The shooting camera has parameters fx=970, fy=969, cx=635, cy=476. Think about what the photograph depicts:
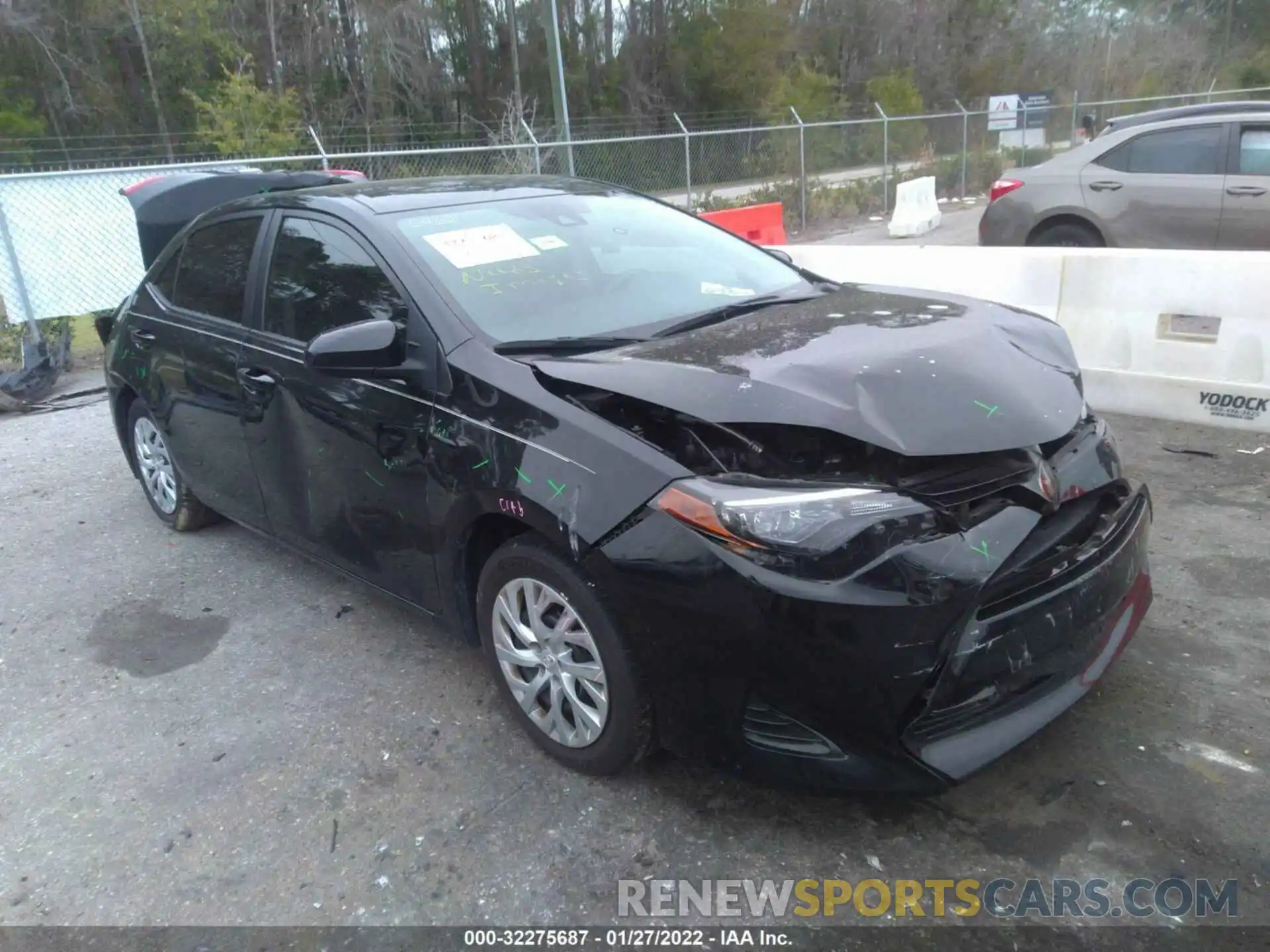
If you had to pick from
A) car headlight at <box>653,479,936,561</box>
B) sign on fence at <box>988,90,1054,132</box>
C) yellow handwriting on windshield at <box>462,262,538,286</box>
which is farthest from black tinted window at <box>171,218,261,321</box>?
sign on fence at <box>988,90,1054,132</box>

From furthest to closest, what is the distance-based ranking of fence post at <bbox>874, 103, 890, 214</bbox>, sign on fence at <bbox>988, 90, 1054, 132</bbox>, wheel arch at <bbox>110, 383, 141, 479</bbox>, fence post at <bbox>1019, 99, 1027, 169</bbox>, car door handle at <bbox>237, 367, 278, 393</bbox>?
fence post at <bbox>1019, 99, 1027, 169</bbox> → sign on fence at <bbox>988, 90, 1054, 132</bbox> → fence post at <bbox>874, 103, 890, 214</bbox> → wheel arch at <bbox>110, 383, 141, 479</bbox> → car door handle at <bbox>237, 367, 278, 393</bbox>

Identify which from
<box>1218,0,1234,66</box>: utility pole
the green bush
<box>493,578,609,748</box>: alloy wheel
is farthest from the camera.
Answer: <box>1218,0,1234,66</box>: utility pole

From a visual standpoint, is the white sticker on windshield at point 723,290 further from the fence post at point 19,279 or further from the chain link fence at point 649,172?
the fence post at point 19,279

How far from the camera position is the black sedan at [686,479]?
233 centimetres

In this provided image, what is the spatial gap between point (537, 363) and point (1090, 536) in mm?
1656

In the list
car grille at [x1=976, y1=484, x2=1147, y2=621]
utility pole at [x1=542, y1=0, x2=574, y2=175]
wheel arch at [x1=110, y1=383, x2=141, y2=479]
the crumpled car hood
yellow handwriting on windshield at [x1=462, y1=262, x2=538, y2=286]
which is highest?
utility pole at [x1=542, y1=0, x2=574, y2=175]

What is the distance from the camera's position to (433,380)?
304 cm

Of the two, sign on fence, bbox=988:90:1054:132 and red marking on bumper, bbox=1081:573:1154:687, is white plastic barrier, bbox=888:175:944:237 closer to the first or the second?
sign on fence, bbox=988:90:1054:132

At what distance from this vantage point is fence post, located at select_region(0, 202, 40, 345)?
8977 mm

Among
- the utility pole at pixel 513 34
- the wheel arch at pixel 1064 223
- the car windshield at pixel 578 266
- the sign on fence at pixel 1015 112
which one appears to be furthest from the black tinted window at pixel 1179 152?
the utility pole at pixel 513 34

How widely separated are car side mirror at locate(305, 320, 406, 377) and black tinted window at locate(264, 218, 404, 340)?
0.56 ft

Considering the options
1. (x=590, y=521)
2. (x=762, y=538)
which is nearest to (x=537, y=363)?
(x=590, y=521)

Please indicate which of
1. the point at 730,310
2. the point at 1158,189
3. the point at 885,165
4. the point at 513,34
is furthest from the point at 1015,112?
the point at 513,34

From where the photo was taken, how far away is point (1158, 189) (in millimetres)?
8180
